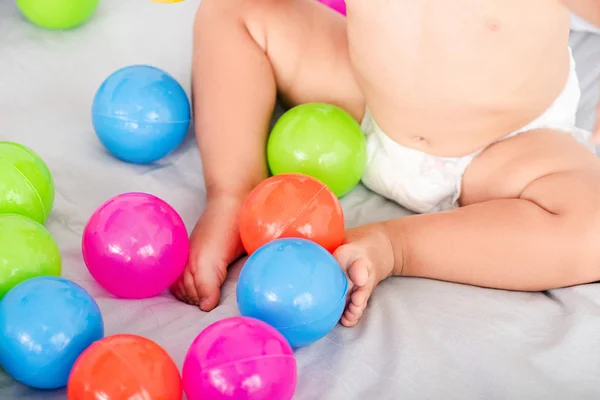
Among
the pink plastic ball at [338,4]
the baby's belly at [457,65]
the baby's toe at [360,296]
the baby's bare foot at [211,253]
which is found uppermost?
the baby's belly at [457,65]

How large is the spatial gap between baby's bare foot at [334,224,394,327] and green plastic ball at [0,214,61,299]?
367 mm

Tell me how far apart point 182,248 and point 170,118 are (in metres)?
0.30

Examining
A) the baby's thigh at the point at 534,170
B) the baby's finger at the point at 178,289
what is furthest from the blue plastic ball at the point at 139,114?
the baby's thigh at the point at 534,170

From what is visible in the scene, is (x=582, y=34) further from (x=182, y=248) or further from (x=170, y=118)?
(x=182, y=248)

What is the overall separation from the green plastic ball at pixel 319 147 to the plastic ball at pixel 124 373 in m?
→ 0.45

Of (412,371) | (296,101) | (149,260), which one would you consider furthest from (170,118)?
(412,371)

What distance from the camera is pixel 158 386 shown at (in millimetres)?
736

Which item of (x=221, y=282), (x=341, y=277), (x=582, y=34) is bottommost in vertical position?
(x=221, y=282)

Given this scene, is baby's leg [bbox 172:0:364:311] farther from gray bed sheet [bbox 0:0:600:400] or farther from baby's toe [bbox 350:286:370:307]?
baby's toe [bbox 350:286:370:307]

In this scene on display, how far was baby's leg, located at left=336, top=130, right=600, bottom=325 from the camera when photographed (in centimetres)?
99

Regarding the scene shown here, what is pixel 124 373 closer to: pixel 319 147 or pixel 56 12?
pixel 319 147

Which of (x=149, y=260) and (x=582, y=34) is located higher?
(x=582, y=34)

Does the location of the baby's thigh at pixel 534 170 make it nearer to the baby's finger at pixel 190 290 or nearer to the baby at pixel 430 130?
the baby at pixel 430 130

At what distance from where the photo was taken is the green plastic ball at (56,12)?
1.40 meters
